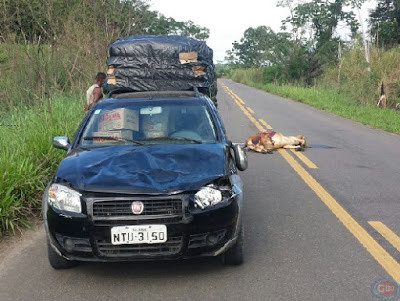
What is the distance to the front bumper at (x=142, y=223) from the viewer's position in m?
3.82

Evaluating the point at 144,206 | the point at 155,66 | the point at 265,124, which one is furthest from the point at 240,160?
the point at 265,124

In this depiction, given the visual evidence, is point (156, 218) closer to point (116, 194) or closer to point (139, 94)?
point (116, 194)

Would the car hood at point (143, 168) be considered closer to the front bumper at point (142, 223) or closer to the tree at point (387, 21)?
the front bumper at point (142, 223)

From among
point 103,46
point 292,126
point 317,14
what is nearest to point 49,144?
point 103,46

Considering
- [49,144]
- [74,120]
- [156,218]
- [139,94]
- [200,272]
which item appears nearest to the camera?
[156,218]

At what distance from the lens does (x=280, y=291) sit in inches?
151

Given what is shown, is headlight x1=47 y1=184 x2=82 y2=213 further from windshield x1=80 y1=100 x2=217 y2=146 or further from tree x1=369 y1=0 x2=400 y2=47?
tree x1=369 y1=0 x2=400 y2=47

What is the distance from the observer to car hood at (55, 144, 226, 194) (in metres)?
3.92

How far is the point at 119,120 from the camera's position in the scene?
5324mm

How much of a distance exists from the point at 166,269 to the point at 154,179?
0.85m

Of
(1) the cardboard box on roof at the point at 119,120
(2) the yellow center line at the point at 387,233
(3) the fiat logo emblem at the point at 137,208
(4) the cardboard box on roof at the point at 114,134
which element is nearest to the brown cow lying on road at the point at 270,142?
(2) the yellow center line at the point at 387,233

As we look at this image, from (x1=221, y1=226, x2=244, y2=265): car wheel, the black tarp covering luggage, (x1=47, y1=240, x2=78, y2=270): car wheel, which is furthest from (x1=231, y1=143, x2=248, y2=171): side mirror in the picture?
the black tarp covering luggage

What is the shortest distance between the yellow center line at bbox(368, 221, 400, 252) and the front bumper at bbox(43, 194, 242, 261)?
1.89 m

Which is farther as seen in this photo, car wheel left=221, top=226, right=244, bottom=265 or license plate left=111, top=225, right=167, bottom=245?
car wheel left=221, top=226, right=244, bottom=265
